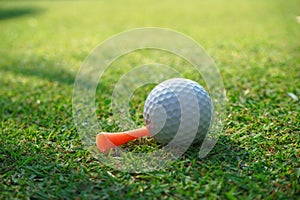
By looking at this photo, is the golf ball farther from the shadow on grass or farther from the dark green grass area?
the shadow on grass

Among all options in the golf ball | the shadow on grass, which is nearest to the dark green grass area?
the golf ball

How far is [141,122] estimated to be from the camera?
2.83 m

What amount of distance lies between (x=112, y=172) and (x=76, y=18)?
7452 mm

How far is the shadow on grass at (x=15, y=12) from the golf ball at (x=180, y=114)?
822 centimetres

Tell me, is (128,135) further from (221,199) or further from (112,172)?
(221,199)

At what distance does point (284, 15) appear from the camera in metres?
7.70

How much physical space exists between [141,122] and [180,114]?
64 centimetres

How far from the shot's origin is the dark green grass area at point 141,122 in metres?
1.91

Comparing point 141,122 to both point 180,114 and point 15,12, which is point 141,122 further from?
point 15,12

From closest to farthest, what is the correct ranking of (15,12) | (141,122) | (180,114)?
1. (180,114)
2. (141,122)
3. (15,12)

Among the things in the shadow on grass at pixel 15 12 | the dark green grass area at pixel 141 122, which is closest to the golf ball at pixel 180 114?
the dark green grass area at pixel 141 122

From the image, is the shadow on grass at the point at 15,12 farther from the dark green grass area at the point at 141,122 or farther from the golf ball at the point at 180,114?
the golf ball at the point at 180,114

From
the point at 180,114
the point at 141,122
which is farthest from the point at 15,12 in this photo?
the point at 180,114

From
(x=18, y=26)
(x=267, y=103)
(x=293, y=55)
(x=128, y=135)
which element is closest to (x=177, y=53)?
(x=293, y=55)
